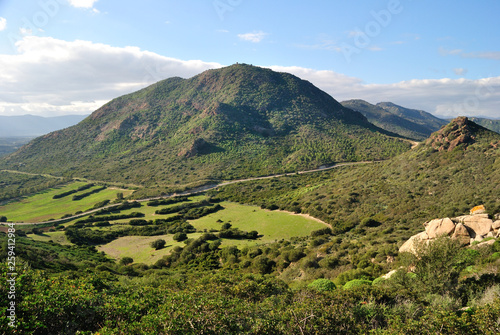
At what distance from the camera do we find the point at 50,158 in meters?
149

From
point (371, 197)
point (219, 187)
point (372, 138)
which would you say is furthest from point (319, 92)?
point (371, 197)

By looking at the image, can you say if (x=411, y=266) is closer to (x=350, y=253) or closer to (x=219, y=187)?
(x=350, y=253)

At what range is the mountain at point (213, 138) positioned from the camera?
4751 inches

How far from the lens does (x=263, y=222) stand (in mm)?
57031

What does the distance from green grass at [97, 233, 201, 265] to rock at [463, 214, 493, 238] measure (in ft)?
135

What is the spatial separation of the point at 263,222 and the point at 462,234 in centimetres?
3799

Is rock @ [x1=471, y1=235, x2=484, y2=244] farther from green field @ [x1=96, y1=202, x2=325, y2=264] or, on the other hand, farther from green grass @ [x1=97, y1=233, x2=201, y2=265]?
green grass @ [x1=97, y1=233, x2=201, y2=265]

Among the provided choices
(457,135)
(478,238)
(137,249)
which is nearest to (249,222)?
(137,249)

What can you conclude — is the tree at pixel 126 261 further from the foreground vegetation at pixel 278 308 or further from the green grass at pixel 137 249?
the foreground vegetation at pixel 278 308

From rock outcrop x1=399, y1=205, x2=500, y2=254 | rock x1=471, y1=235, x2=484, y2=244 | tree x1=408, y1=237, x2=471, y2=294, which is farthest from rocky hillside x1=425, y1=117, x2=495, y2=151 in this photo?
tree x1=408, y1=237, x2=471, y2=294

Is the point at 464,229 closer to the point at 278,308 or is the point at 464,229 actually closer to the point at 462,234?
the point at 462,234

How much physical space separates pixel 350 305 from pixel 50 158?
183 meters

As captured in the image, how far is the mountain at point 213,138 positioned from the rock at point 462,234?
8973 cm

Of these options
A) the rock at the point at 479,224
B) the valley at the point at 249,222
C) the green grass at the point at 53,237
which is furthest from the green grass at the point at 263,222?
the green grass at the point at 53,237
